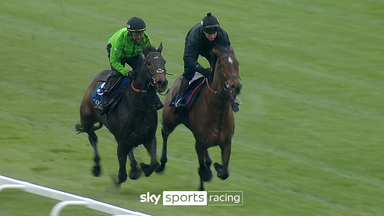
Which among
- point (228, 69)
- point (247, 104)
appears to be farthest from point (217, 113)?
point (247, 104)

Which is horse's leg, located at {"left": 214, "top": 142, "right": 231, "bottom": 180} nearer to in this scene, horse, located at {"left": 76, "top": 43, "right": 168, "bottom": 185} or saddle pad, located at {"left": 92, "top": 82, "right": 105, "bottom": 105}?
horse, located at {"left": 76, "top": 43, "right": 168, "bottom": 185}

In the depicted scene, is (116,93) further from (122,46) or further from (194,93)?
(194,93)

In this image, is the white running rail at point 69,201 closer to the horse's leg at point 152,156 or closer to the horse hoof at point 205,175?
the horse's leg at point 152,156

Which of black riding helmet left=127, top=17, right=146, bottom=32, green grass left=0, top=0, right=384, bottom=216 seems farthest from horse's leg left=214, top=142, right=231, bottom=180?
black riding helmet left=127, top=17, right=146, bottom=32

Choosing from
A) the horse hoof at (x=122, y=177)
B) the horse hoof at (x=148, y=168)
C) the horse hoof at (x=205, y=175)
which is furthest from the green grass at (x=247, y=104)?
the horse hoof at (x=205, y=175)

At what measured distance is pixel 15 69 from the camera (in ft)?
47.2

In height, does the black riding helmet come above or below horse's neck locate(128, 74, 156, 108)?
above

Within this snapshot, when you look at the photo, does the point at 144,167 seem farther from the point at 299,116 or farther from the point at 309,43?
the point at 309,43

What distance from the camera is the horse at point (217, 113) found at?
281 inches

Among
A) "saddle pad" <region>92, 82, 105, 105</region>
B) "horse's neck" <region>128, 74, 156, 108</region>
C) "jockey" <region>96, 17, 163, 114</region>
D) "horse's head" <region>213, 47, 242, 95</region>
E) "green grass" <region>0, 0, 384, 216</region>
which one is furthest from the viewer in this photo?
"green grass" <region>0, 0, 384, 216</region>

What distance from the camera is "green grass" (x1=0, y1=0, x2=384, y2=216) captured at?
8672mm

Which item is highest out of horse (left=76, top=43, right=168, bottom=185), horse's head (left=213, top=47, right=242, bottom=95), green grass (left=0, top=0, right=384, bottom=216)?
horse's head (left=213, top=47, right=242, bottom=95)

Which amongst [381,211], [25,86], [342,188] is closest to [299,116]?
[342,188]

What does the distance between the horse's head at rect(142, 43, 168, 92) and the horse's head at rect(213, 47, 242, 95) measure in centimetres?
70
